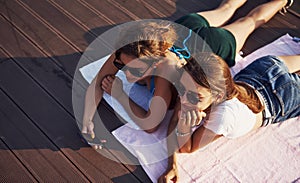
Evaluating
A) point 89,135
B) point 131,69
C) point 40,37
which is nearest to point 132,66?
point 131,69

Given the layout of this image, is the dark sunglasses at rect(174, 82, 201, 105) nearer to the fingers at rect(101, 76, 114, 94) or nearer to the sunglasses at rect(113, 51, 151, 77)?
the sunglasses at rect(113, 51, 151, 77)

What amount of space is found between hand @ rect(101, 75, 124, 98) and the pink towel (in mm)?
163

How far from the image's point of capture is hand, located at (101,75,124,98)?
187 cm

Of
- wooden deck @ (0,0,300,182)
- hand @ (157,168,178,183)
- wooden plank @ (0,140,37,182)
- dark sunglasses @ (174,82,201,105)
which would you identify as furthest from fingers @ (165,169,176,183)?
wooden plank @ (0,140,37,182)

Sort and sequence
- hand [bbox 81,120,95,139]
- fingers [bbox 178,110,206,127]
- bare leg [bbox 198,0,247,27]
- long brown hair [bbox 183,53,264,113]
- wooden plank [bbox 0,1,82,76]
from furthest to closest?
1. bare leg [bbox 198,0,247,27]
2. wooden plank [bbox 0,1,82,76]
3. hand [bbox 81,120,95,139]
4. fingers [bbox 178,110,206,127]
5. long brown hair [bbox 183,53,264,113]

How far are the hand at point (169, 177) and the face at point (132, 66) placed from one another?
42 centimetres

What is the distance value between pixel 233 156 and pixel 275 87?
379 millimetres

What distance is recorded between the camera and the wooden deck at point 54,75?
1.74 m

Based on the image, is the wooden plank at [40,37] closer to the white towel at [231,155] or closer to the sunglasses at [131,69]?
the white towel at [231,155]

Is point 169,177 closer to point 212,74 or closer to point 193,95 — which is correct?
point 193,95

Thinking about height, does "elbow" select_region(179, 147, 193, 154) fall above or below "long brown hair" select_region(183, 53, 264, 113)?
below

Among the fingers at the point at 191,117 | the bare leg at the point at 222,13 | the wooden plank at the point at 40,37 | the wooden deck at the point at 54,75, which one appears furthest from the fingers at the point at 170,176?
the bare leg at the point at 222,13

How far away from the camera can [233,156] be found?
1814 millimetres

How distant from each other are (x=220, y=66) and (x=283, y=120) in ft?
2.01
